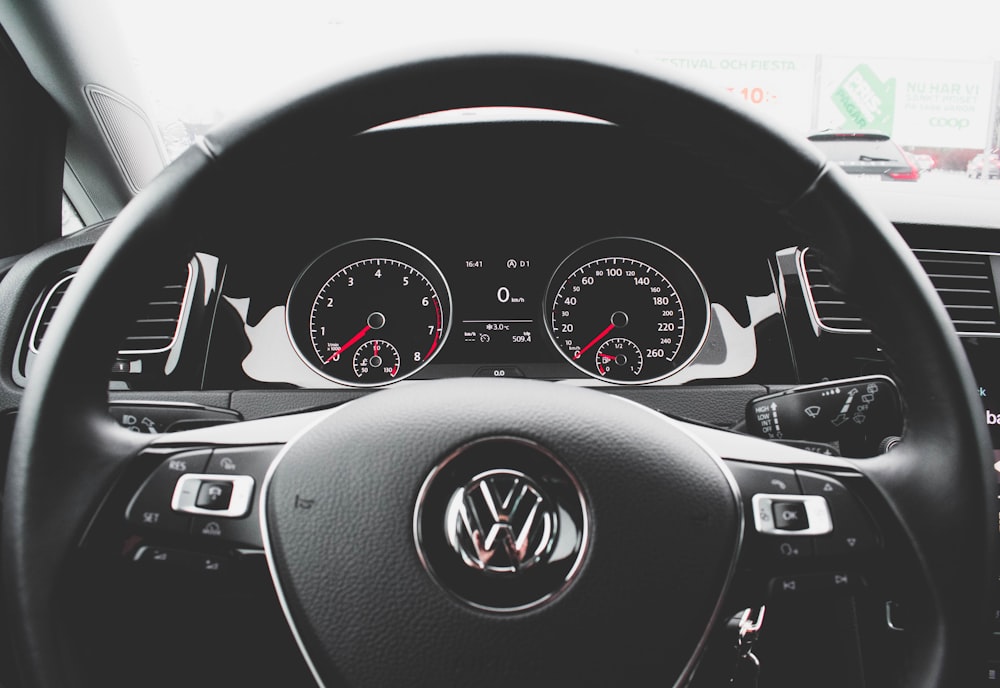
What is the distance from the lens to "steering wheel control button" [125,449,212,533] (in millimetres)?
819

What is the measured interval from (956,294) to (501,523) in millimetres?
1547

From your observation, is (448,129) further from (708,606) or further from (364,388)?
(708,606)

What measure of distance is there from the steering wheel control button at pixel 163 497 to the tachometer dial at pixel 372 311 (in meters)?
1.19

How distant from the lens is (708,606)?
790 mm

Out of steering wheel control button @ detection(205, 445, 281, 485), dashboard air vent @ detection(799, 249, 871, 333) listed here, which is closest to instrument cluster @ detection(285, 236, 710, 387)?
dashboard air vent @ detection(799, 249, 871, 333)

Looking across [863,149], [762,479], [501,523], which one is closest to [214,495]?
[501,523]

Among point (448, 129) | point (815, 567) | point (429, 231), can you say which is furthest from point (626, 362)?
point (815, 567)

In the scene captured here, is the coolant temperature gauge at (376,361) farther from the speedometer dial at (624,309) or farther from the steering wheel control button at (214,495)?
the steering wheel control button at (214,495)

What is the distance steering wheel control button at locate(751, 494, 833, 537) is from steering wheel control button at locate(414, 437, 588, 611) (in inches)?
7.3

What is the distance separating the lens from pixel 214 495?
2.73 feet

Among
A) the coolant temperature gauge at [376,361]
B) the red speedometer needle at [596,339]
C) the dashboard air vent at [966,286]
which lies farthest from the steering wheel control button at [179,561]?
the dashboard air vent at [966,286]

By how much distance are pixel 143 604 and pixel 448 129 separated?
1137 millimetres

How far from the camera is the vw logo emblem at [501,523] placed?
0.76 metres

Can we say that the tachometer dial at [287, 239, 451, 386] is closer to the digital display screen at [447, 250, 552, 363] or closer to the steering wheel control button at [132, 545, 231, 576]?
the digital display screen at [447, 250, 552, 363]
